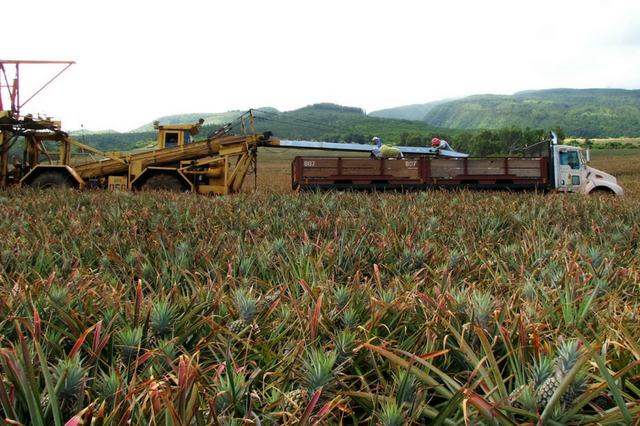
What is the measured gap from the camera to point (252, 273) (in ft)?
8.59

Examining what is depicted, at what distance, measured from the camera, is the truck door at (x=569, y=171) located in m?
15.5

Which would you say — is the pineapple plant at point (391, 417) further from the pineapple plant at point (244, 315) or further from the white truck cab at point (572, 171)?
the white truck cab at point (572, 171)

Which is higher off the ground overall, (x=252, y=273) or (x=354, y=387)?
(x=252, y=273)

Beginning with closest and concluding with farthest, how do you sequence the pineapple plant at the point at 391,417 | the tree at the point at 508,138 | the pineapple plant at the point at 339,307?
the pineapple plant at the point at 391,417
the pineapple plant at the point at 339,307
the tree at the point at 508,138

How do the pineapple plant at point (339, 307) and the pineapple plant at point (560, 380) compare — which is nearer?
the pineapple plant at point (560, 380)

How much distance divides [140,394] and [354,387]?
710 millimetres

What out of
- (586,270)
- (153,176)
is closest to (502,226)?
(586,270)

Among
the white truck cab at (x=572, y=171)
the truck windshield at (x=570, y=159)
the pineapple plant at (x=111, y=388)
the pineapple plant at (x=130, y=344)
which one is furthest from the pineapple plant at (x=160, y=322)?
the truck windshield at (x=570, y=159)

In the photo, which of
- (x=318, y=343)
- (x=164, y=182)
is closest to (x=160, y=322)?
(x=318, y=343)

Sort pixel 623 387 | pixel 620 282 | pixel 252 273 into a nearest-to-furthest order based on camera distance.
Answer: pixel 623 387 < pixel 620 282 < pixel 252 273

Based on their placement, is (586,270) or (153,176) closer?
(586,270)

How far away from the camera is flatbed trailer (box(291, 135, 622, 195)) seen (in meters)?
15.1

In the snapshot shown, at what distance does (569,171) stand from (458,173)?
167 inches

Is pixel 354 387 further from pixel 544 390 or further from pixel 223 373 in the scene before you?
pixel 544 390
